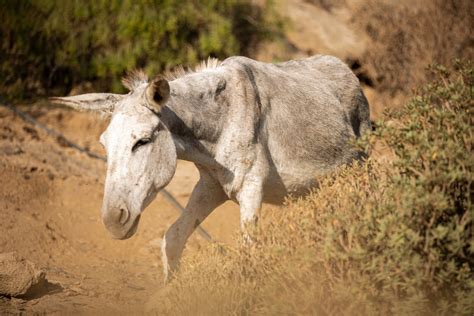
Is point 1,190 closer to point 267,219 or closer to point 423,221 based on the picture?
point 267,219

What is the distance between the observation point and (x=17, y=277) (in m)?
5.73

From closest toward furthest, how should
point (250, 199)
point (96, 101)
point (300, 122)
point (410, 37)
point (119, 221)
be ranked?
point (119, 221) < point (96, 101) < point (250, 199) < point (300, 122) < point (410, 37)

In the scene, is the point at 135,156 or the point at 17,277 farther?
the point at 17,277

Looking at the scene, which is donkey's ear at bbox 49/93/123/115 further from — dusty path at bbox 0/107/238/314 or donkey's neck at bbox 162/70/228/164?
dusty path at bbox 0/107/238/314

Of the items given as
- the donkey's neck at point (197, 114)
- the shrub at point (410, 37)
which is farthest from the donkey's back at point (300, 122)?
the shrub at point (410, 37)

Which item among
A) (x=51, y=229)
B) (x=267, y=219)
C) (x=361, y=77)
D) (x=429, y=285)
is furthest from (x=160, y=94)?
(x=361, y=77)

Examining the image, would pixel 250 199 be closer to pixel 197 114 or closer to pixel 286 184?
pixel 286 184

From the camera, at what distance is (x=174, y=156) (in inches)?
196

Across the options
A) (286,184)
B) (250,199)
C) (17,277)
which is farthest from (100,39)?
(250,199)

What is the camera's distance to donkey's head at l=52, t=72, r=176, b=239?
461 cm

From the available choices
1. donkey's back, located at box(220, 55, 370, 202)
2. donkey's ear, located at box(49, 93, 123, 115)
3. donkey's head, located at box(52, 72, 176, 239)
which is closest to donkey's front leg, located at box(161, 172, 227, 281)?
donkey's back, located at box(220, 55, 370, 202)

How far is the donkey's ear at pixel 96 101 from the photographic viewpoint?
522cm

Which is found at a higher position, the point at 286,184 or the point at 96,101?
the point at 96,101

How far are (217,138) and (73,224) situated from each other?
3800 mm
